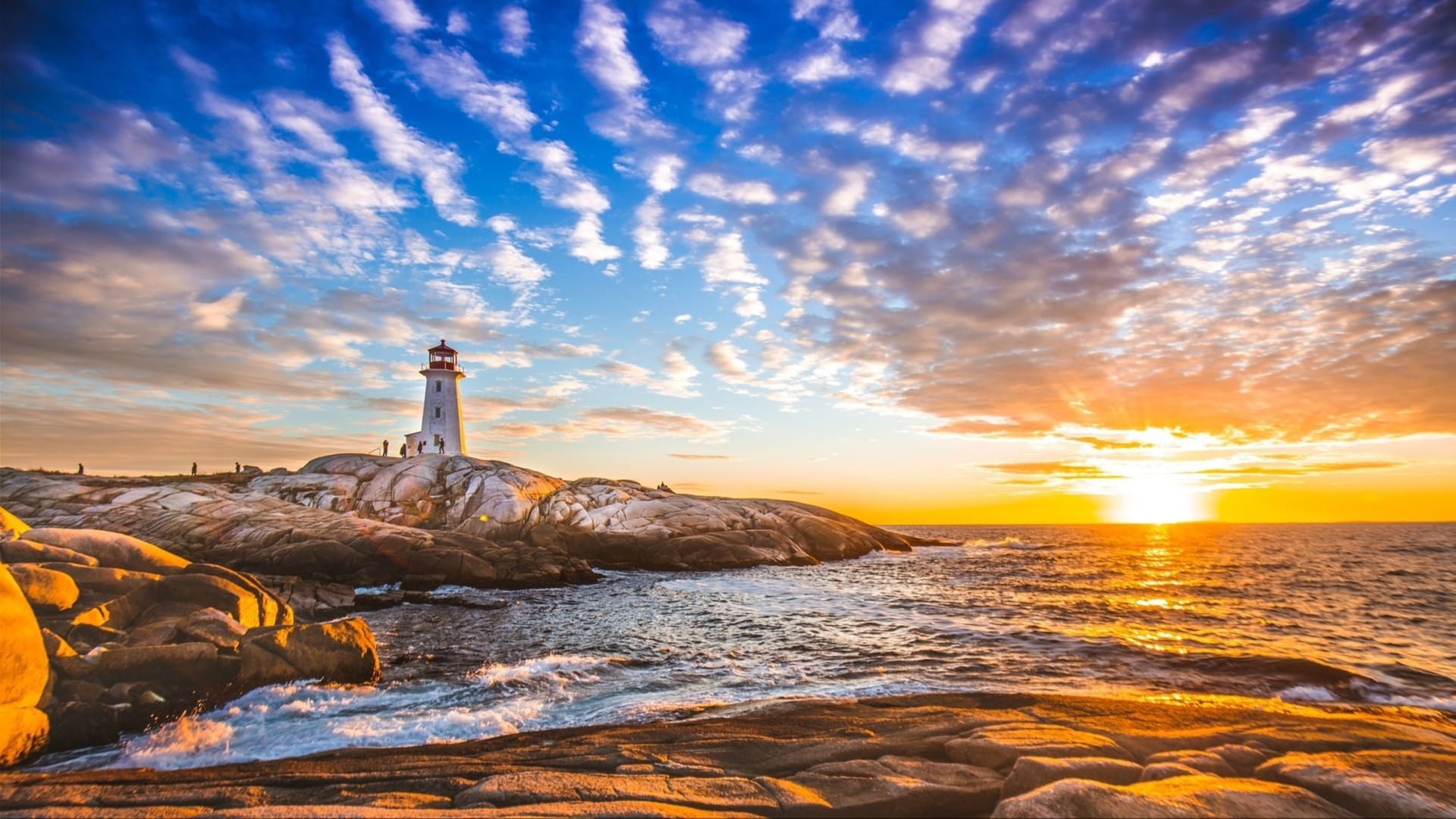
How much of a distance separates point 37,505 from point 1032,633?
48.3m

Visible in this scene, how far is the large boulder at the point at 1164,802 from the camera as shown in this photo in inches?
211

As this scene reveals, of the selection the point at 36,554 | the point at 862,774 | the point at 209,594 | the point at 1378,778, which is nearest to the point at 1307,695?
the point at 1378,778

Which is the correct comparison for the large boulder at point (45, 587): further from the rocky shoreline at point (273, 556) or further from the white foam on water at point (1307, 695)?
the white foam on water at point (1307, 695)

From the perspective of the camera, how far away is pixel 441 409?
5603 cm

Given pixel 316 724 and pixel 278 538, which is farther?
pixel 278 538

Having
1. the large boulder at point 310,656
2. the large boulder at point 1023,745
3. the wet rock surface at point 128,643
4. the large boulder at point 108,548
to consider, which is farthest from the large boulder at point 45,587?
the large boulder at point 1023,745

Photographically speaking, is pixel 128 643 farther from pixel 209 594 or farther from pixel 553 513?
pixel 553 513

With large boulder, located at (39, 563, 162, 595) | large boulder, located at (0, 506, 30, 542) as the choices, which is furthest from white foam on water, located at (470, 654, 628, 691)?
large boulder, located at (0, 506, 30, 542)

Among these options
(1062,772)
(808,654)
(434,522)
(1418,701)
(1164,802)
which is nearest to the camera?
(1164,802)

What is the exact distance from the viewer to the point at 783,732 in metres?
8.95

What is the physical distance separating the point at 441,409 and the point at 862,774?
5616 cm

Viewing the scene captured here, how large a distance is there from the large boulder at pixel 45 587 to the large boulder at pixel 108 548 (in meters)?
2.99

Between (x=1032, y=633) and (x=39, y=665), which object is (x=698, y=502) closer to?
(x=1032, y=633)

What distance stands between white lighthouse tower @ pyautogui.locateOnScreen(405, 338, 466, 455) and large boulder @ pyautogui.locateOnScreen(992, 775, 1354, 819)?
55.8 metres
